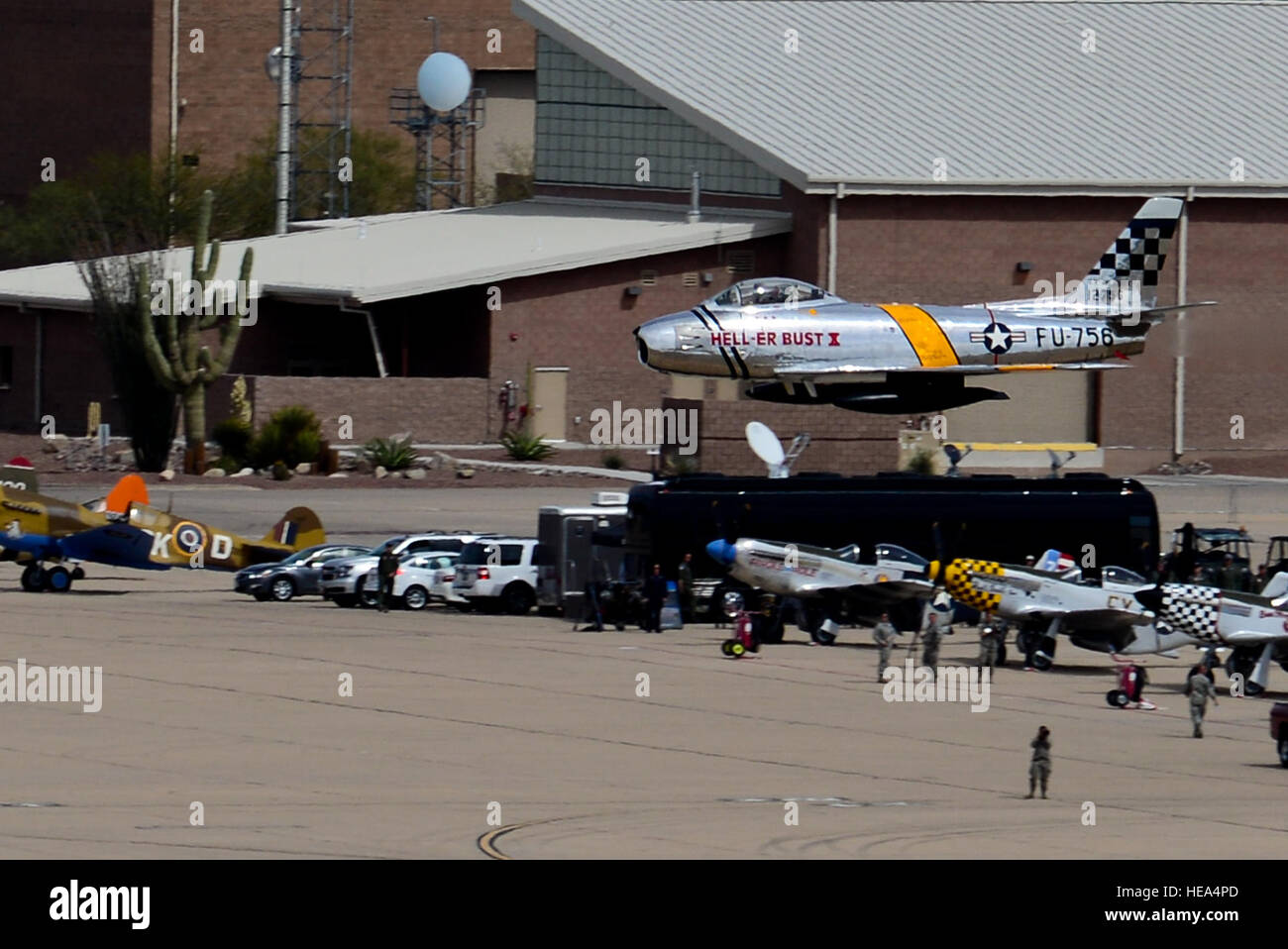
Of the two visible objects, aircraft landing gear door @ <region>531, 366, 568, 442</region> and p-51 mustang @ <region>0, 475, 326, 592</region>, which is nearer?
p-51 mustang @ <region>0, 475, 326, 592</region>

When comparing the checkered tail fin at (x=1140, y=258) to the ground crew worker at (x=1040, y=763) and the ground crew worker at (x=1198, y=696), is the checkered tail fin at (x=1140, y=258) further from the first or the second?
the ground crew worker at (x=1040, y=763)

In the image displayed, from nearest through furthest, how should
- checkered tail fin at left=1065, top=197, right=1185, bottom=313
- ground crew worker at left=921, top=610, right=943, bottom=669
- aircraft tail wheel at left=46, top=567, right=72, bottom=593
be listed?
ground crew worker at left=921, top=610, right=943, bottom=669 → aircraft tail wheel at left=46, top=567, right=72, bottom=593 → checkered tail fin at left=1065, top=197, right=1185, bottom=313

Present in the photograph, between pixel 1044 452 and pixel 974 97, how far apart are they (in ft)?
42.8

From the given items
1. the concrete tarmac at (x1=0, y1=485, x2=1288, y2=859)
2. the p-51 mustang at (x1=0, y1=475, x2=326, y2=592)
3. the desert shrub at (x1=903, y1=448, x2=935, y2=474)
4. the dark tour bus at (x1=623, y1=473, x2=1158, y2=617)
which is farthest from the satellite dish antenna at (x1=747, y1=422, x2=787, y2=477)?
the desert shrub at (x1=903, y1=448, x2=935, y2=474)

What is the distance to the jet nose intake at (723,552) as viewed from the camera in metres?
38.5

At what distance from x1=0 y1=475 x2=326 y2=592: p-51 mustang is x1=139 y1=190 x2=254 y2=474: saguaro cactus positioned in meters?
17.9

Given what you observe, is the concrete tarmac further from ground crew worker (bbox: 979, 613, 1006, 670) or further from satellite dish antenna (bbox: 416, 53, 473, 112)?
satellite dish antenna (bbox: 416, 53, 473, 112)

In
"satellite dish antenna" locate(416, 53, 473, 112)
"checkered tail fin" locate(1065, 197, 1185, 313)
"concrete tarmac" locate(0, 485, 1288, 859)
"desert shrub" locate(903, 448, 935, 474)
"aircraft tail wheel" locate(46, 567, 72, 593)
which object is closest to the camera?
"concrete tarmac" locate(0, 485, 1288, 859)

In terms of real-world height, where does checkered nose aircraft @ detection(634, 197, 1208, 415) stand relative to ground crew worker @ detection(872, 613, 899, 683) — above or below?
above

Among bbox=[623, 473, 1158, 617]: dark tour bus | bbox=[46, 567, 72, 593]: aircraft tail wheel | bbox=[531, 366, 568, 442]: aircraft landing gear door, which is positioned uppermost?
bbox=[531, 366, 568, 442]: aircraft landing gear door

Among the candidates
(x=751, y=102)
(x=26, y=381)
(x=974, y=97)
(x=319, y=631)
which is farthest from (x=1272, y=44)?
(x=319, y=631)

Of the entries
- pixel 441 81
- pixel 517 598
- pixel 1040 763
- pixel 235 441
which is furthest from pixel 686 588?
pixel 441 81

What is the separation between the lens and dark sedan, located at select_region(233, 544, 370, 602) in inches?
1709

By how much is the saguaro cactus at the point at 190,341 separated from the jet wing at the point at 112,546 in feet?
61.0
